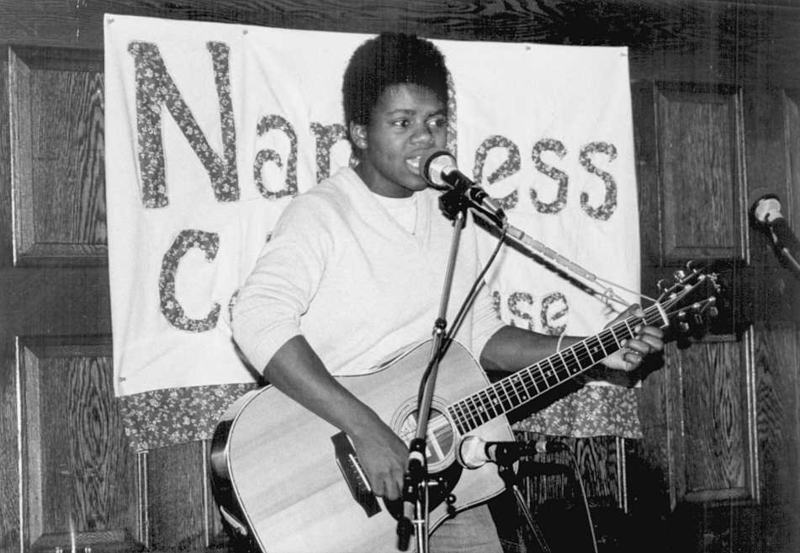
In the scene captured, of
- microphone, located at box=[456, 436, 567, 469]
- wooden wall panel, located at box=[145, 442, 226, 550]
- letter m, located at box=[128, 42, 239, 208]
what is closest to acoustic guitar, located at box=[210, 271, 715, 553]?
microphone, located at box=[456, 436, 567, 469]

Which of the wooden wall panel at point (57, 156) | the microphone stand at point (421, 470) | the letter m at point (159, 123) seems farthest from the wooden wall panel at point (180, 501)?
the microphone stand at point (421, 470)

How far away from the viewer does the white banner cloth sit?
10.4 feet

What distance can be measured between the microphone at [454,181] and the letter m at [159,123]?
1.09 meters

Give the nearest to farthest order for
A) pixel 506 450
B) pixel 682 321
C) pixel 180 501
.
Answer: pixel 506 450 → pixel 682 321 → pixel 180 501

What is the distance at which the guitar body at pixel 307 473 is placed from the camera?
2453 mm

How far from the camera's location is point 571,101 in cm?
369

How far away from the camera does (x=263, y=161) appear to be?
3.34 metres

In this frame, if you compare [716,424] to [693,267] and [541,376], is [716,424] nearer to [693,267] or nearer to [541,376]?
[693,267]

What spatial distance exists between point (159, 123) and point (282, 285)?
96cm

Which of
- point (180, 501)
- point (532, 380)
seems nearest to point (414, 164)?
point (532, 380)

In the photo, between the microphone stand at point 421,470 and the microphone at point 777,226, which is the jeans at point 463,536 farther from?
the microphone at point 777,226

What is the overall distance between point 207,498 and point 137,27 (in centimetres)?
162

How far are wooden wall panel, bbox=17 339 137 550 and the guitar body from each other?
2.62 ft

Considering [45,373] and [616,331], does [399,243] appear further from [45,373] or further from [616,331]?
[45,373]
